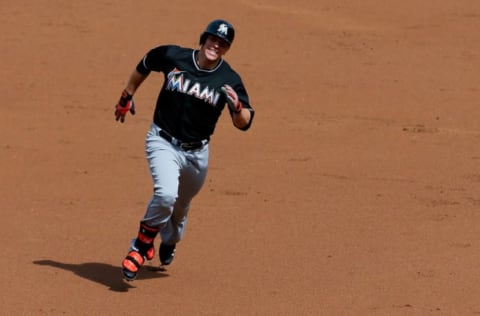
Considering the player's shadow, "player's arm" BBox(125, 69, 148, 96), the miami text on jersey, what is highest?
the miami text on jersey

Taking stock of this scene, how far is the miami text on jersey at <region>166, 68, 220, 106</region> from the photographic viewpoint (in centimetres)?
917

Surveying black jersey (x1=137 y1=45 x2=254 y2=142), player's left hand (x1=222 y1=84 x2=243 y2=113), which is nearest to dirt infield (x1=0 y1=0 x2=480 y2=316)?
black jersey (x1=137 y1=45 x2=254 y2=142)

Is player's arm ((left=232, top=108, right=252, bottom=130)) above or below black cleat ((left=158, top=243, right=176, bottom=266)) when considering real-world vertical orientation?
above

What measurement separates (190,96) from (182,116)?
0.18 meters

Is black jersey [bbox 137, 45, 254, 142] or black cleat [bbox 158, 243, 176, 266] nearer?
black jersey [bbox 137, 45, 254, 142]

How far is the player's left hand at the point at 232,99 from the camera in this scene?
8898mm

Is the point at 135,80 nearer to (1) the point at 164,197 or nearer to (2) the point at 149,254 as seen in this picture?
(1) the point at 164,197

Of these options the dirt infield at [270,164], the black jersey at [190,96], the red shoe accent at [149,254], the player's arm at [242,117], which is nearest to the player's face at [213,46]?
the black jersey at [190,96]

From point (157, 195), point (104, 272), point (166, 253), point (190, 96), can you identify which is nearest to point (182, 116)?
point (190, 96)

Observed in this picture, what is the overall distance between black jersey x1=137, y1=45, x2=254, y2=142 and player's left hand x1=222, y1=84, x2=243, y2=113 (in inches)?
8.1

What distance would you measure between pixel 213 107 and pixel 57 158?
551 cm

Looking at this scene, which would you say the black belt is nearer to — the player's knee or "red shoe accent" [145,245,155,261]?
the player's knee

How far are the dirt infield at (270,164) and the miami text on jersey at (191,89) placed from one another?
60.5 inches

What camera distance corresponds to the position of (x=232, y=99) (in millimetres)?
8891
